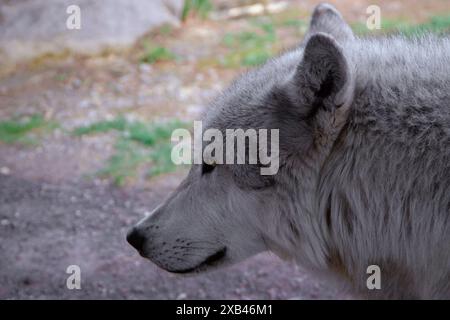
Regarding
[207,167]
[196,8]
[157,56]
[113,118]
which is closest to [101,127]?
[113,118]

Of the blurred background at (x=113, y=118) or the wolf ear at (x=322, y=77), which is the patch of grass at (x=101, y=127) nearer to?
the blurred background at (x=113, y=118)

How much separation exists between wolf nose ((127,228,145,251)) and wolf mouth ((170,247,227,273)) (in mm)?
242

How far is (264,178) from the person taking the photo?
120 inches

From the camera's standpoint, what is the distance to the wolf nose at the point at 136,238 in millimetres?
3434

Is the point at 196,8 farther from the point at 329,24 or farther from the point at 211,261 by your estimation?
the point at 211,261

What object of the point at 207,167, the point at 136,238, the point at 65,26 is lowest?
the point at 136,238

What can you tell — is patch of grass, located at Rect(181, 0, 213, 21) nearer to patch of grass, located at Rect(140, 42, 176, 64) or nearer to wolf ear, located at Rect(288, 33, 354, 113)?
patch of grass, located at Rect(140, 42, 176, 64)

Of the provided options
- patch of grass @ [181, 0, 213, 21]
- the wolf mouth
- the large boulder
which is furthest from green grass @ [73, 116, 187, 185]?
patch of grass @ [181, 0, 213, 21]

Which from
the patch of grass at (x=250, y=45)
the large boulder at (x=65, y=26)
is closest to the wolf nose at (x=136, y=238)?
the patch of grass at (x=250, y=45)

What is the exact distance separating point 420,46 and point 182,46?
298 inches

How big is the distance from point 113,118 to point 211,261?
509 centimetres

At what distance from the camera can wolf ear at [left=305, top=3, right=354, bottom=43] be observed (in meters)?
3.68
